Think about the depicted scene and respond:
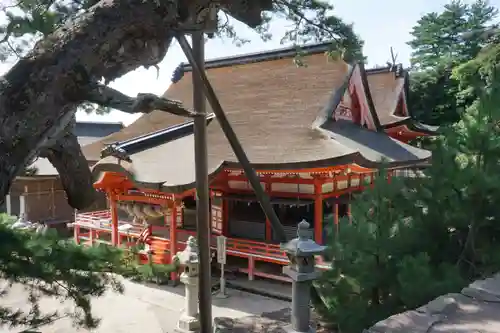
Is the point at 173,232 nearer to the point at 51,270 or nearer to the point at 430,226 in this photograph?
the point at 430,226

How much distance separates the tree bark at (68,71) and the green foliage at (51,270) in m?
0.40

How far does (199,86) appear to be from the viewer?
5492 millimetres

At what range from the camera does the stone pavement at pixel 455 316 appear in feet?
7.45

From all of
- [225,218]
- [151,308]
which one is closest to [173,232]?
[225,218]

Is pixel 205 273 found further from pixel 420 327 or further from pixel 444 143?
pixel 420 327

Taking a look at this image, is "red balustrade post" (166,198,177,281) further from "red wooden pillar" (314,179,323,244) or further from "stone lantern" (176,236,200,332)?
"red wooden pillar" (314,179,323,244)

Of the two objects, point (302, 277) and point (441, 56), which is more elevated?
point (441, 56)

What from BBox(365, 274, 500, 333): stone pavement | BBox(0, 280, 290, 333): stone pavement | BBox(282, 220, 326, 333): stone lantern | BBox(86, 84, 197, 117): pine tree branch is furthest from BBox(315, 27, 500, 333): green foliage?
BBox(0, 280, 290, 333): stone pavement

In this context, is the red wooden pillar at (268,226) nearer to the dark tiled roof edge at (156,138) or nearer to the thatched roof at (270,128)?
the thatched roof at (270,128)

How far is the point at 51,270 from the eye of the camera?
88.6 inches

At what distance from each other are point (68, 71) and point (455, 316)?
2524mm

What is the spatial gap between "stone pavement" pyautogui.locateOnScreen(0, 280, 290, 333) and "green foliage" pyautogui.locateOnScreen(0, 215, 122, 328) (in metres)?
4.37

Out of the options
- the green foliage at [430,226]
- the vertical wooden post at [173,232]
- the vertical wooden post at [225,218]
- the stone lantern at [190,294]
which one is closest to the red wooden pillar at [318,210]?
the vertical wooden post at [225,218]

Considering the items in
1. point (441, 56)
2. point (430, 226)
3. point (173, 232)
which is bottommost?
point (173, 232)
